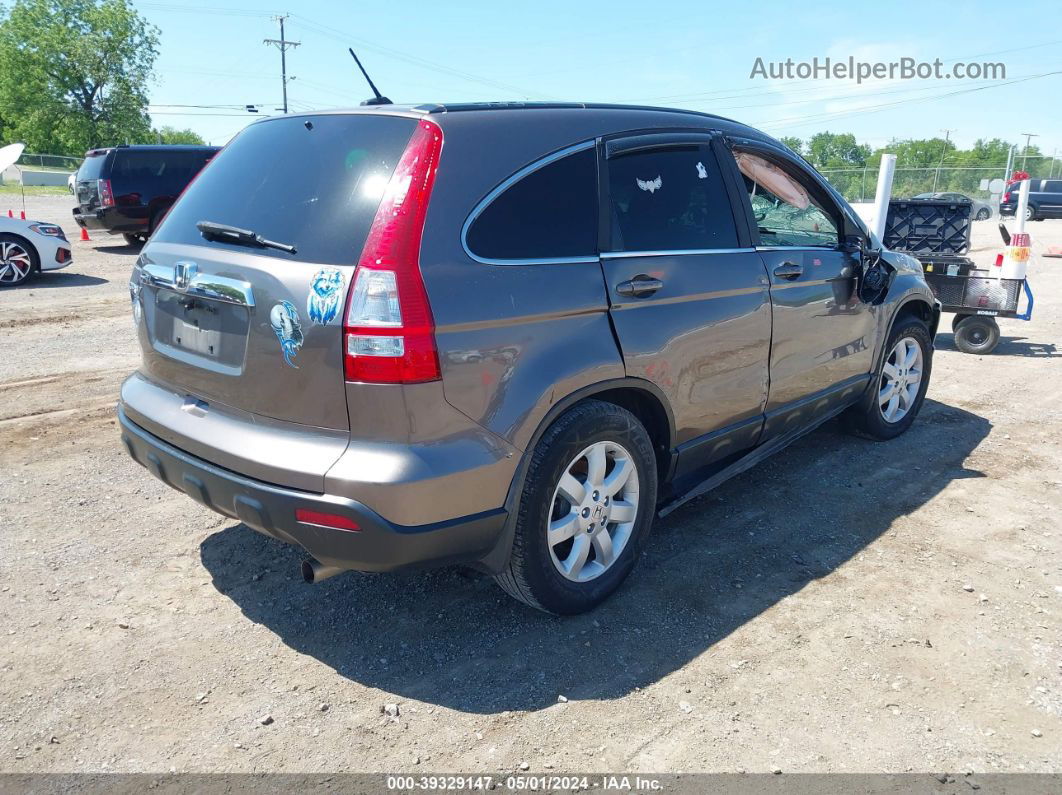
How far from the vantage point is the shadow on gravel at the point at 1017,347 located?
8266 millimetres

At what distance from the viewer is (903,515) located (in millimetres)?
4336

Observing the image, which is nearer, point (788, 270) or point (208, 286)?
point (208, 286)

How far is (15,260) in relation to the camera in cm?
1146

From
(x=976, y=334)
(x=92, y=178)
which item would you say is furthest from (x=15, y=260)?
(x=976, y=334)

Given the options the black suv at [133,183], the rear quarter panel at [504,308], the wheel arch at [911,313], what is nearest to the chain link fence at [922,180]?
the black suv at [133,183]

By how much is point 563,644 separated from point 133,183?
1590cm

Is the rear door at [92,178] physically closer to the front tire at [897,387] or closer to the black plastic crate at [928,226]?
the black plastic crate at [928,226]

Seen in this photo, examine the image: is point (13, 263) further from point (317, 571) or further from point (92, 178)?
point (317, 571)

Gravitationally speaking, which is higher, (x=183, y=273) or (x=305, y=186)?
(x=305, y=186)

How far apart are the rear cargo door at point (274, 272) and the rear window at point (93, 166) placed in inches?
584

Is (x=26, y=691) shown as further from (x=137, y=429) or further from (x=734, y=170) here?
(x=734, y=170)

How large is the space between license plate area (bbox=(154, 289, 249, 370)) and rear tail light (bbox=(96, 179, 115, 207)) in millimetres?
14561

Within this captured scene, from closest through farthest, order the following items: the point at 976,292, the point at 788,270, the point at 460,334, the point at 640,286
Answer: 1. the point at 460,334
2. the point at 640,286
3. the point at 788,270
4. the point at 976,292

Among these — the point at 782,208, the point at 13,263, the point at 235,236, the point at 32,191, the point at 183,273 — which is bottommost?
the point at 13,263
